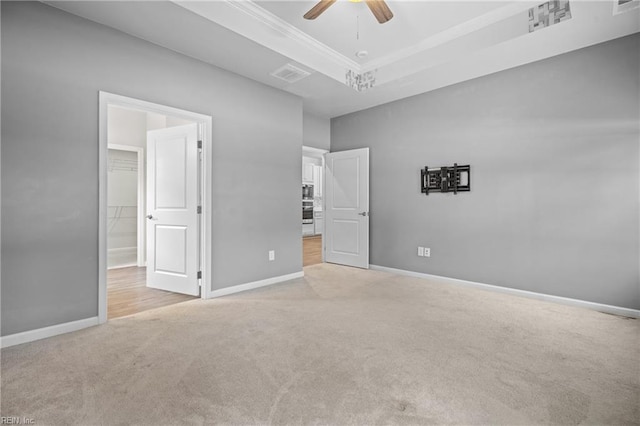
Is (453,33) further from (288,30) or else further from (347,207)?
(347,207)

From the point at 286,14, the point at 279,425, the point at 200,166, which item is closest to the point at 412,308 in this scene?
the point at 279,425

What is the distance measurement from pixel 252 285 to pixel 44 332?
6.52 feet

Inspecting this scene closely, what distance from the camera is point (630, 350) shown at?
2.29 metres

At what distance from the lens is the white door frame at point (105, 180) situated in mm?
2740

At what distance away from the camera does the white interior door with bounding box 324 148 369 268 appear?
5170 millimetres

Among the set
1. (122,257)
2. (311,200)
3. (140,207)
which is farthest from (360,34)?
(311,200)

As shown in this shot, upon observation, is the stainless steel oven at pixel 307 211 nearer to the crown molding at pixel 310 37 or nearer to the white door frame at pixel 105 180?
the crown molding at pixel 310 37

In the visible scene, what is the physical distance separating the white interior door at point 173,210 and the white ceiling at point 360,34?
1017 mm

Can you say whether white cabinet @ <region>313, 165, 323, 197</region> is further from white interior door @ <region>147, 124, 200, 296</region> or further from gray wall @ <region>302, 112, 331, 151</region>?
white interior door @ <region>147, 124, 200, 296</region>

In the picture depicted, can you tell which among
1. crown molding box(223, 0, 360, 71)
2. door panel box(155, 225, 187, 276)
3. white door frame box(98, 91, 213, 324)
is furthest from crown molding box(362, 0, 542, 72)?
door panel box(155, 225, 187, 276)

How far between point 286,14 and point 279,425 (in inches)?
128

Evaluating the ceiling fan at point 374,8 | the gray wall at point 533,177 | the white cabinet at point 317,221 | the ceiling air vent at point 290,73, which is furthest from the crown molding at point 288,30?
the white cabinet at point 317,221

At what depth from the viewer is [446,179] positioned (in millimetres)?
4262

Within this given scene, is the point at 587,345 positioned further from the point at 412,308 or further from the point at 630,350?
the point at 412,308
